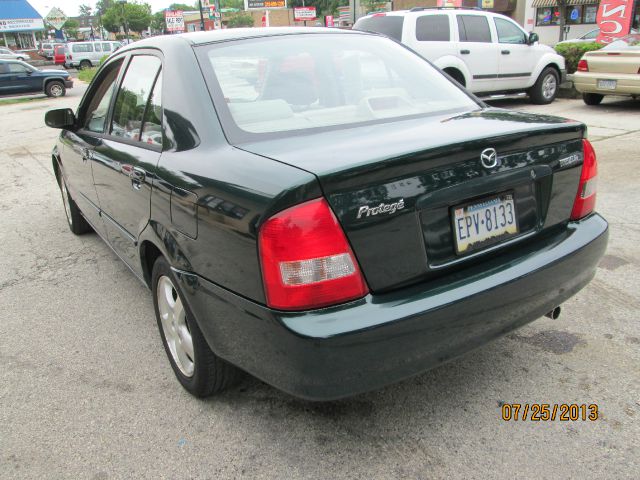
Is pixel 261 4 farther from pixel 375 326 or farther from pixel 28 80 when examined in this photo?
pixel 375 326

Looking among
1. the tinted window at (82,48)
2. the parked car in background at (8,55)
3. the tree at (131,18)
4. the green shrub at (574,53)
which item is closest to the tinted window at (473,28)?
the green shrub at (574,53)

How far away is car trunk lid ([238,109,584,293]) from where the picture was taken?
1.92 metres

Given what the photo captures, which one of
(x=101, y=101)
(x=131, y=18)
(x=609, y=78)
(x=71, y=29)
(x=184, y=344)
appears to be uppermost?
(x=131, y=18)

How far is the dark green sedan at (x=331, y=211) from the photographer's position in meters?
1.90

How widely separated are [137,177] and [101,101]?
132 cm

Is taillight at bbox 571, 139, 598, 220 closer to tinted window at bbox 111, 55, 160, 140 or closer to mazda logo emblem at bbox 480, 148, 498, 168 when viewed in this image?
mazda logo emblem at bbox 480, 148, 498, 168

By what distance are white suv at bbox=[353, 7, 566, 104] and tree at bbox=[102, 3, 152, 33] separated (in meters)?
64.6

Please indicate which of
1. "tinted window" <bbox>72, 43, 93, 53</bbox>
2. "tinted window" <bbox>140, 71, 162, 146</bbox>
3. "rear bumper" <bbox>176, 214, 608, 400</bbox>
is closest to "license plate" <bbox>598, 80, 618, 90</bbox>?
"rear bumper" <bbox>176, 214, 608, 400</bbox>

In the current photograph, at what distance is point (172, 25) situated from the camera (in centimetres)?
3244

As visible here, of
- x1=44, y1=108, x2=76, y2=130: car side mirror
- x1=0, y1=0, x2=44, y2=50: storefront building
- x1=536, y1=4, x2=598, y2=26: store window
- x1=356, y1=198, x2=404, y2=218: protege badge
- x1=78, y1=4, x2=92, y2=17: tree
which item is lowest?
x1=356, y1=198, x2=404, y2=218: protege badge

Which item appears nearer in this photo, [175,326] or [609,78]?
[175,326]

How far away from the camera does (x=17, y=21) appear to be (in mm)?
58688

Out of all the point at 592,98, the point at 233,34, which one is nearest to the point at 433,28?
the point at 592,98

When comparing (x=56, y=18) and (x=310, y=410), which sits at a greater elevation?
(x=56, y=18)
